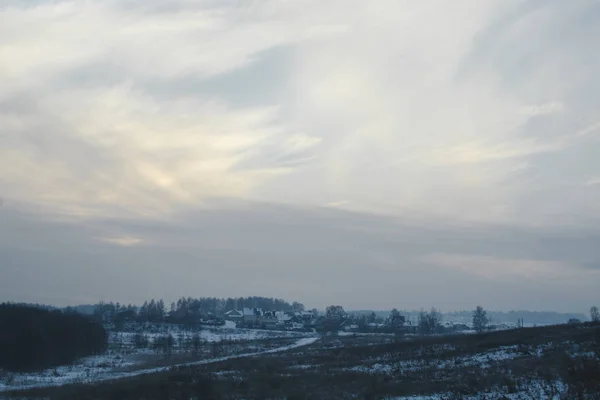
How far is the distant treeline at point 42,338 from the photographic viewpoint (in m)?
61.9

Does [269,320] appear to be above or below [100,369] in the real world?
above

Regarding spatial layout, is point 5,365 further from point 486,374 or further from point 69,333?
point 486,374

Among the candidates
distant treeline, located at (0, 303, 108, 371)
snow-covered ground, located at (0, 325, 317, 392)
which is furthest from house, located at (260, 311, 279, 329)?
distant treeline, located at (0, 303, 108, 371)

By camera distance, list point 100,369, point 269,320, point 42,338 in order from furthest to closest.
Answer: point 269,320 < point 42,338 < point 100,369

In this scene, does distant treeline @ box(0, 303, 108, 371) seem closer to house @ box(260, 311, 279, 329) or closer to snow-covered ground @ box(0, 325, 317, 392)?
snow-covered ground @ box(0, 325, 317, 392)

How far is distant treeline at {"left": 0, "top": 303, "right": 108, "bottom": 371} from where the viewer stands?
61938mm

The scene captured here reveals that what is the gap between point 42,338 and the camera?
64375mm

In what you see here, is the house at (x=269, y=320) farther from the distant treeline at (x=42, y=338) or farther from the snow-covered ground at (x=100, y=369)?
the distant treeline at (x=42, y=338)

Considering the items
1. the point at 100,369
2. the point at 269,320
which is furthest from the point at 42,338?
the point at 269,320

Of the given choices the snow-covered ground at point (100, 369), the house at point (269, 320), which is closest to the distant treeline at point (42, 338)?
the snow-covered ground at point (100, 369)

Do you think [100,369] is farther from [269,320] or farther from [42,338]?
[269,320]

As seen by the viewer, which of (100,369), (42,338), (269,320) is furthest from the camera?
(269,320)

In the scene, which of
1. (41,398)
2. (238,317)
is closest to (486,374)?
(41,398)

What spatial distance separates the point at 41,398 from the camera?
97.8 ft
